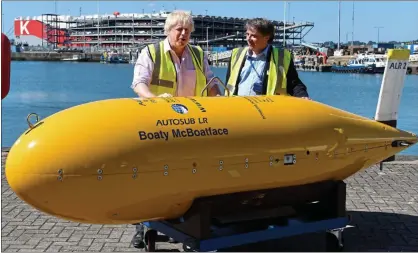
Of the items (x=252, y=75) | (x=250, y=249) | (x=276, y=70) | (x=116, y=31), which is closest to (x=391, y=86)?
(x=276, y=70)

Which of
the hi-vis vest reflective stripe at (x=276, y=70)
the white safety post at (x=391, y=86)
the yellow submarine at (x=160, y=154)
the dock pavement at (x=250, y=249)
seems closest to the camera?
the yellow submarine at (x=160, y=154)

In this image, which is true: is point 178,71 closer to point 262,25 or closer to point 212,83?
point 212,83

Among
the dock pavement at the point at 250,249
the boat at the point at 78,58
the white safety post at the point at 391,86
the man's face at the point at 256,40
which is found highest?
the boat at the point at 78,58

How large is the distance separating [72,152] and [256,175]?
112 centimetres

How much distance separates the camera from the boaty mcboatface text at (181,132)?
294cm

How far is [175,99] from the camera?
3273 mm

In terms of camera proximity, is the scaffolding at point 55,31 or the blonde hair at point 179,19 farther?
the scaffolding at point 55,31

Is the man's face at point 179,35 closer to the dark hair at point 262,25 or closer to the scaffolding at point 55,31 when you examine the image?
the dark hair at point 262,25

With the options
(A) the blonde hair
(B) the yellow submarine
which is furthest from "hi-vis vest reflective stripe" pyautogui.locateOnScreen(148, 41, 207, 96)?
(B) the yellow submarine

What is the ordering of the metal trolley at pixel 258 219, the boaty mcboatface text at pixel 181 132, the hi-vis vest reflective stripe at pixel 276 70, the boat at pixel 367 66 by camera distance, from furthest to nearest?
the boat at pixel 367 66 → the hi-vis vest reflective stripe at pixel 276 70 → the metal trolley at pixel 258 219 → the boaty mcboatface text at pixel 181 132

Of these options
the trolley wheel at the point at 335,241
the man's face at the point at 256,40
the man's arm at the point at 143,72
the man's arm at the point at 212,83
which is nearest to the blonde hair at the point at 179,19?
the man's arm at the point at 143,72

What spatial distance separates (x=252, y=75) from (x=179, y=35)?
2.49ft

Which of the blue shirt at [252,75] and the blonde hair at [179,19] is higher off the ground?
the blonde hair at [179,19]

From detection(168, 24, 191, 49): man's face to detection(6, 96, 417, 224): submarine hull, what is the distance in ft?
1.62
